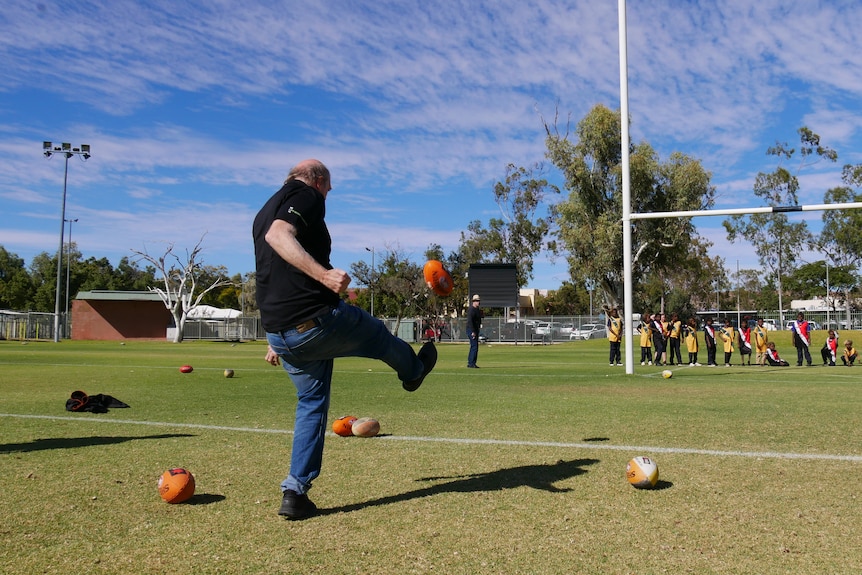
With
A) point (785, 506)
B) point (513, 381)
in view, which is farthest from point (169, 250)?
point (785, 506)

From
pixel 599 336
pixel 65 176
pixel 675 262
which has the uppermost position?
pixel 65 176

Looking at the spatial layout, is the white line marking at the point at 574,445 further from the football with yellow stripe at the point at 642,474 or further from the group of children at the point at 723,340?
the group of children at the point at 723,340

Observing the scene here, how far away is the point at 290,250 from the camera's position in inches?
158

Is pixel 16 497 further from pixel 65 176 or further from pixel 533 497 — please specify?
pixel 65 176

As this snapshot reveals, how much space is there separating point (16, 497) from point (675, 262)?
5441 cm

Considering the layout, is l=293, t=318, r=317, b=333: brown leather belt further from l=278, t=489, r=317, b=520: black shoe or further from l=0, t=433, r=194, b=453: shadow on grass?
l=0, t=433, r=194, b=453: shadow on grass

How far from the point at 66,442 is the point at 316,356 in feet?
11.5

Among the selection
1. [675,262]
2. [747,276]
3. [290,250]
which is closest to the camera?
[290,250]

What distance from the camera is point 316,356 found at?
4.29 meters

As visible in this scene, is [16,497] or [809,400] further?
[809,400]

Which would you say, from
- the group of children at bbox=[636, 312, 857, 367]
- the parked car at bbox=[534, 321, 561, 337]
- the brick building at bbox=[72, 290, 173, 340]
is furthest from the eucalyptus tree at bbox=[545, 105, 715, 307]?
the brick building at bbox=[72, 290, 173, 340]

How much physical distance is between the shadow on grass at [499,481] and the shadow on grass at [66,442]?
10.3 ft

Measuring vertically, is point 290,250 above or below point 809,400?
above

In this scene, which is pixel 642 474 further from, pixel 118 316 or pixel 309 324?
pixel 118 316
